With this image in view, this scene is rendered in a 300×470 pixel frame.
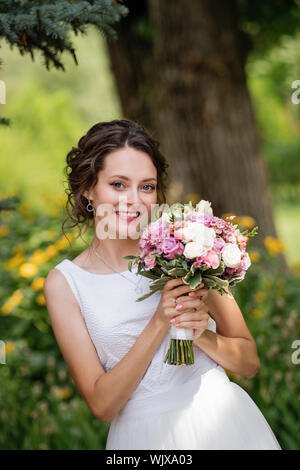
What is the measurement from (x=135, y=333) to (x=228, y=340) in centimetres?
33

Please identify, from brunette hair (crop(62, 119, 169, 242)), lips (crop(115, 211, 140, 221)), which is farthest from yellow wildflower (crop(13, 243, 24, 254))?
lips (crop(115, 211, 140, 221))

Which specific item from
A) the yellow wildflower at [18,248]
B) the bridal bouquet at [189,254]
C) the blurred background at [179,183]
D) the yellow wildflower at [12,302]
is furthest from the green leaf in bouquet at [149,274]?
the yellow wildflower at [18,248]

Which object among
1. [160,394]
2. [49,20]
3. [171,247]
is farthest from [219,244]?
[49,20]

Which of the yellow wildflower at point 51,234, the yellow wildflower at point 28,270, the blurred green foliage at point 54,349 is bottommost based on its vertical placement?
the blurred green foliage at point 54,349

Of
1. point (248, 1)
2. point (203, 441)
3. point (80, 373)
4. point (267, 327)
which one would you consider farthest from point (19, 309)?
point (248, 1)

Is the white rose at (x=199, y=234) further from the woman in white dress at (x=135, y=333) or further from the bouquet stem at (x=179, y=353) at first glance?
the bouquet stem at (x=179, y=353)

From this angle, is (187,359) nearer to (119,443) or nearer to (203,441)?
(203,441)

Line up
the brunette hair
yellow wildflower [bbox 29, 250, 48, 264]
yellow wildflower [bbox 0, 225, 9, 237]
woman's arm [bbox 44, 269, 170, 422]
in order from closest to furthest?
woman's arm [bbox 44, 269, 170, 422], the brunette hair, yellow wildflower [bbox 29, 250, 48, 264], yellow wildflower [bbox 0, 225, 9, 237]

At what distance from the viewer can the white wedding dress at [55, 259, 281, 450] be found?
1.61 metres

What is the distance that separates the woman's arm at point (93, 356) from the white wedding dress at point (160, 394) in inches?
1.9

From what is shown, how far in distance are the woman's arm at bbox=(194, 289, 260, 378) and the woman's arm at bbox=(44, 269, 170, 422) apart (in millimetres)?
216

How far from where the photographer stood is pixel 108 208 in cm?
179

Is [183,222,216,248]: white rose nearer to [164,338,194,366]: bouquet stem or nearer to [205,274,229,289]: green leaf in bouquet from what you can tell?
[205,274,229,289]: green leaf in bouquet

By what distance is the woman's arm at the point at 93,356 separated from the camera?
5.24 feet
